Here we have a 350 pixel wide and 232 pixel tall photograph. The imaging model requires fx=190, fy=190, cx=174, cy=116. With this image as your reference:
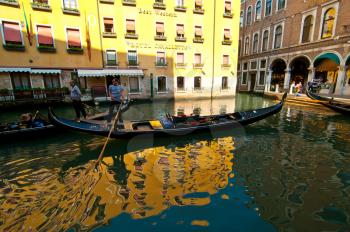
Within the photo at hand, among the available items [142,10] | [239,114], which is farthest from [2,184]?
[142,10]

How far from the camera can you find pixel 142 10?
42.9 ft

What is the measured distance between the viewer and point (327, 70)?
47.4ft

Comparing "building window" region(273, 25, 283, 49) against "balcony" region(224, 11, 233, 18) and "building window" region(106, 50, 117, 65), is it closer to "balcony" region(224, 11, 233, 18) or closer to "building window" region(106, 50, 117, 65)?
"balcony" region(224, 11, 233, 18)

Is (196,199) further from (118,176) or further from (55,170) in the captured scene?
(55,170)

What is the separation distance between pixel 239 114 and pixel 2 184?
21.2 feet

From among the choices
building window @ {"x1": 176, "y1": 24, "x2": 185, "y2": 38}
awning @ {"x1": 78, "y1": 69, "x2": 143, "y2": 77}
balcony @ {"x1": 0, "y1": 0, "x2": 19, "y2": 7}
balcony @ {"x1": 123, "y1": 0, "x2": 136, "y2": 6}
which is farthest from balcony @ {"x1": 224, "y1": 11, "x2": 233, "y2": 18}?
balcony @ {"x1": 0, "y1": 0, "x2": 19, "y2": 7}

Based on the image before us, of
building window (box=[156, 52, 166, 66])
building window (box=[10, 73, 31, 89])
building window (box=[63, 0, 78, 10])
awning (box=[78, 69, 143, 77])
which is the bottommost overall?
building window (box=[10, 73, 31, 89])

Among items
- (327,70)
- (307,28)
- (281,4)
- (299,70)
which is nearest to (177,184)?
(327,70)

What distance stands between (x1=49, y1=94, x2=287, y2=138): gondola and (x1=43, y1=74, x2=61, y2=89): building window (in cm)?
799

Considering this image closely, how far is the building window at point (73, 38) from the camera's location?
1171 cm

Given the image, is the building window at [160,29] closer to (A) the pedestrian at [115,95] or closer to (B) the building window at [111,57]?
(B) the building window at [111,57]

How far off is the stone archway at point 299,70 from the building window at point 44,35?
1819 cm

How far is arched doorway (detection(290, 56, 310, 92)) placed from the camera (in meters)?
16.2

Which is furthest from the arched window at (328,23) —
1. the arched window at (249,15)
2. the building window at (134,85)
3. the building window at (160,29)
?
the building window at (134,85)
